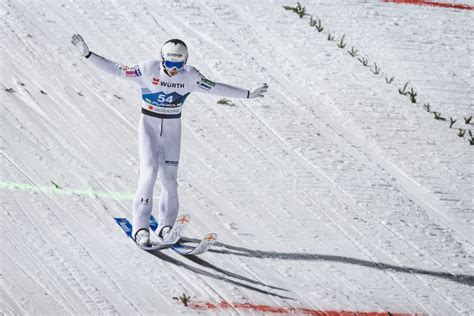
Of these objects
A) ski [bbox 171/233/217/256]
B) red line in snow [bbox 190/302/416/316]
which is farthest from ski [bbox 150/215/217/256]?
red line in snow [bbox 190/302/416/316]

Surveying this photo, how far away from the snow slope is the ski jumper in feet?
1.61

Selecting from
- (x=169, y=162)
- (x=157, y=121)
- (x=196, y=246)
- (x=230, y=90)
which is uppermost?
(x=230, y=90)

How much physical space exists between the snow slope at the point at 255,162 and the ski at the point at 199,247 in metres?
0.07

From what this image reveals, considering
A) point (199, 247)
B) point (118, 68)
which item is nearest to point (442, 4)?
point (118, 68)

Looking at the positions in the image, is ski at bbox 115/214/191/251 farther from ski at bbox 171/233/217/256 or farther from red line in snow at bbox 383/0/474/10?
red line in snow at bbox 383/0/474/10

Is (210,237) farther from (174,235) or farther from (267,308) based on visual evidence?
(267,308)

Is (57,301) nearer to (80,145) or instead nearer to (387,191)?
(80,145)

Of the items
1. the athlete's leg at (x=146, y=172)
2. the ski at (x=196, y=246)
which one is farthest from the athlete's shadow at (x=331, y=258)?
the athlete's leg at (x=146, y=172)

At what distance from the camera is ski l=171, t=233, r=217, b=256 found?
10.4 meters

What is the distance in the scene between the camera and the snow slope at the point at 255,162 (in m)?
10.2

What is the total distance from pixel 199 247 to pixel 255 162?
6.69 ft

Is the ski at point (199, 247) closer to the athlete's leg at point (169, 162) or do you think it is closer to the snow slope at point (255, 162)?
the snow slope at point (255, 162)

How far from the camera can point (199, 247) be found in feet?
34.3

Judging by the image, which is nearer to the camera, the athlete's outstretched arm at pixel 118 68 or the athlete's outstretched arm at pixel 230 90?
the athlete's outstretched arm at pixel 118 68
